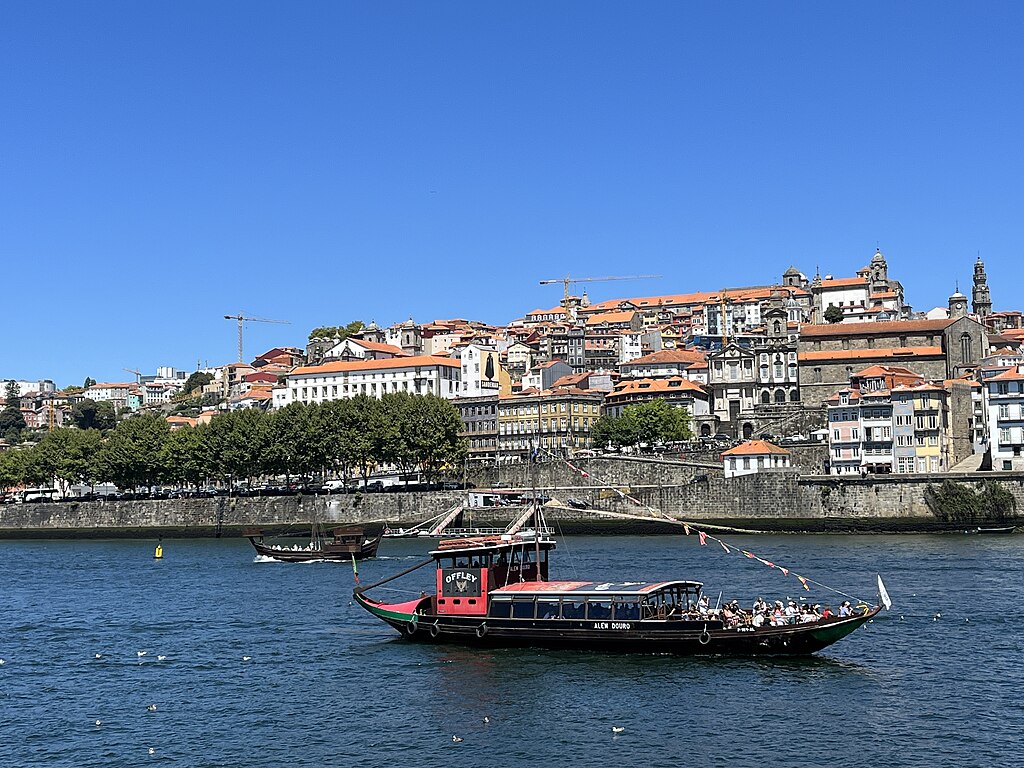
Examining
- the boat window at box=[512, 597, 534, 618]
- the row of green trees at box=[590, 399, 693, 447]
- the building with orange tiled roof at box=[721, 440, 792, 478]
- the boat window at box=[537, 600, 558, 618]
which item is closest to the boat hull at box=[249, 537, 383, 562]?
the building with orange tiled roof at box=[721, 440, 792, 478]

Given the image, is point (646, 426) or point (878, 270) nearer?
point (646, 426)

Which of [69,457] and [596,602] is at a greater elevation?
[69,457]

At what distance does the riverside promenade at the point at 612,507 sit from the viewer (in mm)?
85062

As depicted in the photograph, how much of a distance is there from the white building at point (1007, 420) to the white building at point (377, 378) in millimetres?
62980

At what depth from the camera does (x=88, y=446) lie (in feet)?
392

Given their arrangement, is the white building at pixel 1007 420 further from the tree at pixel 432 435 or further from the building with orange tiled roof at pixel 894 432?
the tree at pixel 432 435

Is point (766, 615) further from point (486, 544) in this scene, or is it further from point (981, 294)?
point (981, 294)

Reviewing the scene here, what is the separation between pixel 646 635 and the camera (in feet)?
128

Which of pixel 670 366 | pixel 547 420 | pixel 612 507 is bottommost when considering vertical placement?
pixel 612 507

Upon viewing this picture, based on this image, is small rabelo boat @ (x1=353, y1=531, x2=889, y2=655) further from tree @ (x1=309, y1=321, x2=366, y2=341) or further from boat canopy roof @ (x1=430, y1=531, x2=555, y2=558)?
tree @ (x1=309, y1=321, x2=366, y2=341)

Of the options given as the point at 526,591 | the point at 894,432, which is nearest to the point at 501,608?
the point at 526,591

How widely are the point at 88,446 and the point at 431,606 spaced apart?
83.7 metres

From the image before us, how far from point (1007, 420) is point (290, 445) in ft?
177

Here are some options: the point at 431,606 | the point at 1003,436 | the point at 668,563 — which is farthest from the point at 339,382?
the point at 431,606
